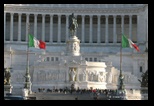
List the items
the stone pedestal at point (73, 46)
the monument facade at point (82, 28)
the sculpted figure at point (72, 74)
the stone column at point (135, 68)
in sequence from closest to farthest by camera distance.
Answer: the sculpted figure at point (72, 74) < the stone pedestal at point (73, 46) < the stone column at point (135, 68) < the monument facade at point (82, 28)

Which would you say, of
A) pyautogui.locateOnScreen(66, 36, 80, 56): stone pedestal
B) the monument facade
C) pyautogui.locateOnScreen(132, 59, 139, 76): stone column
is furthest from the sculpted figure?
pyautogui.locateOnScreen(132, 59, 139, 76): stone column

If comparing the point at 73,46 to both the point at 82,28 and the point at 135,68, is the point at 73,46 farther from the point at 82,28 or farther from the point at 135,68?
the point at 82,28

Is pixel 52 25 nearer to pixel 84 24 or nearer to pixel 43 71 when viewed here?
pixel 84 24

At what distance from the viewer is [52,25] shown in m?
123

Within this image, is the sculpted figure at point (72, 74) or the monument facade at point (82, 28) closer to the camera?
the sculpted figure at point (72, 74)

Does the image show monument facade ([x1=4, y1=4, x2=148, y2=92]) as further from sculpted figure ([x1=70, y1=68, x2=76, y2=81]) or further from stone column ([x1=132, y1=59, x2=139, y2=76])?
sculpted figure ([x1=70, y1=68, x2=76, y2=81])

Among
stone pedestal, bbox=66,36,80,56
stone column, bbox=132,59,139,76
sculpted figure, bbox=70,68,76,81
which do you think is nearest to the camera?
sculpted figure, bbox=70,68,76,81

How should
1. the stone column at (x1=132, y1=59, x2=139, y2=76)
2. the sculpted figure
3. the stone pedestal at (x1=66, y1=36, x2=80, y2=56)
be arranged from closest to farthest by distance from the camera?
the sculpted figure → the stone pedestal at (x1=66, y1=36, x2=80, y2=56) → the stone column at (x1=132, y1=59, x2=139, y2=76)

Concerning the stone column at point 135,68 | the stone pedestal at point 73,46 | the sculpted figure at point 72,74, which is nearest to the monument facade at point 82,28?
the stone column at point 135,68

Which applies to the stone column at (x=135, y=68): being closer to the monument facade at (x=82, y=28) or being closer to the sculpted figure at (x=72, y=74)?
the monument facade at (x=82, y=28)

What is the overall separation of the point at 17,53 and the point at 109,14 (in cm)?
2888

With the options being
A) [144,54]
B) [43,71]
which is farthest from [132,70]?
[43,71]
